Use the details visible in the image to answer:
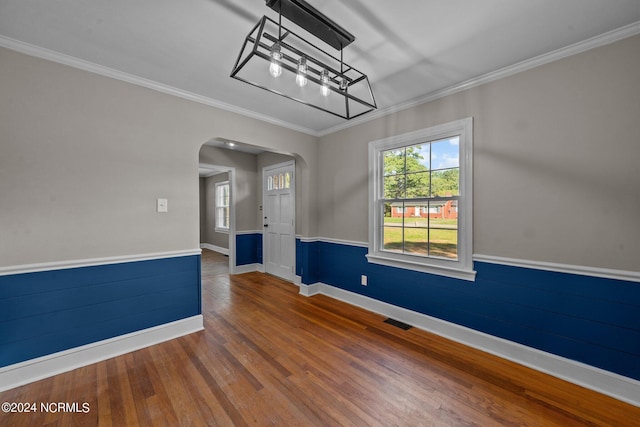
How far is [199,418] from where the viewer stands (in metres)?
1.64

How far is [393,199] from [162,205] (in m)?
2.68

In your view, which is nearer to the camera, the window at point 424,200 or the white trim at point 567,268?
the white trim at point 567,268

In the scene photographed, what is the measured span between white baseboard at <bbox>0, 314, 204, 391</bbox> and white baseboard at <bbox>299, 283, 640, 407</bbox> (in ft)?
7.75

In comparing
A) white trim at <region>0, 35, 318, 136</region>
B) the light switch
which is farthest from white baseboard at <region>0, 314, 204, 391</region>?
white trim at <region>0, 35, 318, 136</region>

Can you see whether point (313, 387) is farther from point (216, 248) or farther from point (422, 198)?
point (216, 248)

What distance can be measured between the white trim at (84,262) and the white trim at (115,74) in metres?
1.71

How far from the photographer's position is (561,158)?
6.75 feet

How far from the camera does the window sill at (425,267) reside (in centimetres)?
255

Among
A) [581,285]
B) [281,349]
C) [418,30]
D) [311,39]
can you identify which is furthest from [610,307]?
[311,39]

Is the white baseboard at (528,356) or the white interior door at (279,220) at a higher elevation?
the white interior door at (279,220)

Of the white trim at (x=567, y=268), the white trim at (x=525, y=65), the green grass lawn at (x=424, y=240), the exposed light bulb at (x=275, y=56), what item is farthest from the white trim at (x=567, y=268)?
the exposed light bulb at (x=275, y=56)

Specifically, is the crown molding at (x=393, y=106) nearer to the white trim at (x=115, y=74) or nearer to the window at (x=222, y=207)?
the white trim at (x=115, y=74)

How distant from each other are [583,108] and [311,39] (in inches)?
87.1

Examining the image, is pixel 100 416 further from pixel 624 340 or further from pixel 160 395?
pixel 624 340
